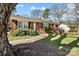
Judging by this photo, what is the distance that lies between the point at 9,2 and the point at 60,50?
743mm

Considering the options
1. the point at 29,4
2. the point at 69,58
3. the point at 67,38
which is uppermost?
the point at 29,4

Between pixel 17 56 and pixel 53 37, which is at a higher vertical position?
pixel 53 37

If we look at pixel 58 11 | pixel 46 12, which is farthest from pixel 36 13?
pixel 58 11

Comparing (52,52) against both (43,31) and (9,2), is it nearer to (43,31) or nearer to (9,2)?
(43,31)

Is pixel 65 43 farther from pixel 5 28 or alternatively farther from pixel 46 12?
pixel 5 28

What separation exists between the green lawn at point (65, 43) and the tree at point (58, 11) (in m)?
0.22

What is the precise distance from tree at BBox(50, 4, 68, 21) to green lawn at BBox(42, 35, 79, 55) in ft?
0.71

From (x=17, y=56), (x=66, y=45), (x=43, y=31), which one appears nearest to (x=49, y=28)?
(x=43, y=31)

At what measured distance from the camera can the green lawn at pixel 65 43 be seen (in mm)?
2668

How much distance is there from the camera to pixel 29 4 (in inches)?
106

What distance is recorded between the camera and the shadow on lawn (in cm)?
268

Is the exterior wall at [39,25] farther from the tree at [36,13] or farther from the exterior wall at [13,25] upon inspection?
the exterior wall at [13,25]

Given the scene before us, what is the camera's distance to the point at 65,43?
2703 millimetres

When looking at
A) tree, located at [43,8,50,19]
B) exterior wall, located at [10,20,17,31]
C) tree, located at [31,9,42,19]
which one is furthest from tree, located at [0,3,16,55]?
tree, located at [43,8,50,19]
